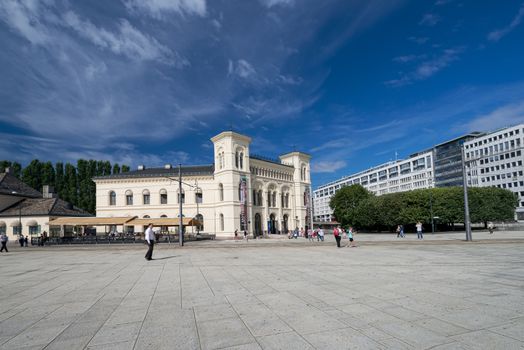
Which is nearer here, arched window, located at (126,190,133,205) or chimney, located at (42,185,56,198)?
arched window, located at (126,190,133,205)

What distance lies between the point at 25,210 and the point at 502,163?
11448cm

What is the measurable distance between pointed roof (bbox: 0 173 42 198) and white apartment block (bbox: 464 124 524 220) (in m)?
101

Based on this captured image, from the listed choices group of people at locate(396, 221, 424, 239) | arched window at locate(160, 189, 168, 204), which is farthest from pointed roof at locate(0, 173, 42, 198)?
group of people at locate(396, 221, 424, 239)

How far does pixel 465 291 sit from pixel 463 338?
148 inches

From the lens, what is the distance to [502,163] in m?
90.5

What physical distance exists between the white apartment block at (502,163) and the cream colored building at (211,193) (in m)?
64.1

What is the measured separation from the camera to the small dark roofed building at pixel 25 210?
48.0 metres

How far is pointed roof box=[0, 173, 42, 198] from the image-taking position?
171 ft

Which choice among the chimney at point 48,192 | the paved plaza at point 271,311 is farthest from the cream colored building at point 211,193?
the paved plaza at point 271,311

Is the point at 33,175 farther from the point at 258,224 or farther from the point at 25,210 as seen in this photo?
the point at 258,224

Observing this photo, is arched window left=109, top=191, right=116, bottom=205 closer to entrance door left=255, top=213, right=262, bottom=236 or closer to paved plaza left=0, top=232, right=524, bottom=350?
entrance door left=255, top=213, right=262, bottom=236

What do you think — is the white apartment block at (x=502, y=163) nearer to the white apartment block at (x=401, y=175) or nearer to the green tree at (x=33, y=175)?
the white apartment block at (x=401, y=175)

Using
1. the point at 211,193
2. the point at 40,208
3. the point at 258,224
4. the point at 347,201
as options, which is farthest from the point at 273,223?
the point at 40,208

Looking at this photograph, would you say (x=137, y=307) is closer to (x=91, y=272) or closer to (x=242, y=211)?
(x=91, y=272)
